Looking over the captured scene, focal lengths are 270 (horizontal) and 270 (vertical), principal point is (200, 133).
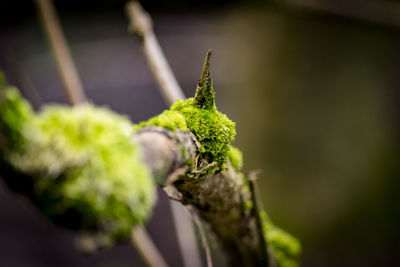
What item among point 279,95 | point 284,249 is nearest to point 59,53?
point 284,249

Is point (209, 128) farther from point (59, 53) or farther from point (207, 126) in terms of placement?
point (59, 53)

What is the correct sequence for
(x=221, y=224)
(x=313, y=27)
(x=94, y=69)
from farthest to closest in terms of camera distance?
(x=94, y=69) < (x=313, y=27) < (x=221, y=224)

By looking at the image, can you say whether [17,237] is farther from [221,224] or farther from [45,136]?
[45,136]

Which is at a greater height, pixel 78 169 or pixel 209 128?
pixel 209 128

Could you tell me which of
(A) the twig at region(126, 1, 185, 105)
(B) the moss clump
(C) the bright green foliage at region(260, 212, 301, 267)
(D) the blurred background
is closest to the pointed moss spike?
(B) the moss clump

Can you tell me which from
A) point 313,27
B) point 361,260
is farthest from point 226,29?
point 361,260
